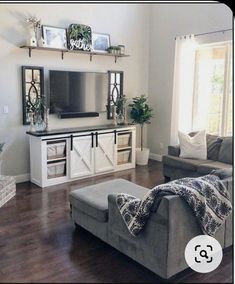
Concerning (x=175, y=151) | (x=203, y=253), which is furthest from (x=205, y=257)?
(x=175, y=151)

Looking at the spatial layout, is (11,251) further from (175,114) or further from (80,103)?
(175,114)

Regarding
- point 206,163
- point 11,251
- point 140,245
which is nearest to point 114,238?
point 140,245

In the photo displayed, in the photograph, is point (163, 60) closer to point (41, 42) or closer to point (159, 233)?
point (41, 42)

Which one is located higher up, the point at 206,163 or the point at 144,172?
the point at 206,163

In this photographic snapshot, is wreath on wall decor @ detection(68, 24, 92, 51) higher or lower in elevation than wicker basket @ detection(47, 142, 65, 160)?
higher

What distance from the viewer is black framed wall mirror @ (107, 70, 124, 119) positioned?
5.66 metres

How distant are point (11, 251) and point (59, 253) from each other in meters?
0.43

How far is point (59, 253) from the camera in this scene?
261 cm

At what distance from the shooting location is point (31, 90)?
4727 millimetres

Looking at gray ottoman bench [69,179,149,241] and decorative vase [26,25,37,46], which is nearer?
gray ottoman bench [69,179,149,241]

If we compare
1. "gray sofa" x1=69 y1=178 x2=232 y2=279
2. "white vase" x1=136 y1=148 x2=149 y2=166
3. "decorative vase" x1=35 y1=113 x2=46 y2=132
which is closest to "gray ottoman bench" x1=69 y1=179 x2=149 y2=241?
"gray sofa" x1=69 y1=178 x2=232 y2=279

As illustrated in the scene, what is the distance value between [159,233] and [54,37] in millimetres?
3674

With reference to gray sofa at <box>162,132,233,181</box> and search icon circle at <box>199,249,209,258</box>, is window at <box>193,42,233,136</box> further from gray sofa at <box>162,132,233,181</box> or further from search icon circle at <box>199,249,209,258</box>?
search icon circle at <box>199,249,209,258</box>

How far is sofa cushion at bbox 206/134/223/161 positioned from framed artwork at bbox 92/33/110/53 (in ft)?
7.74
